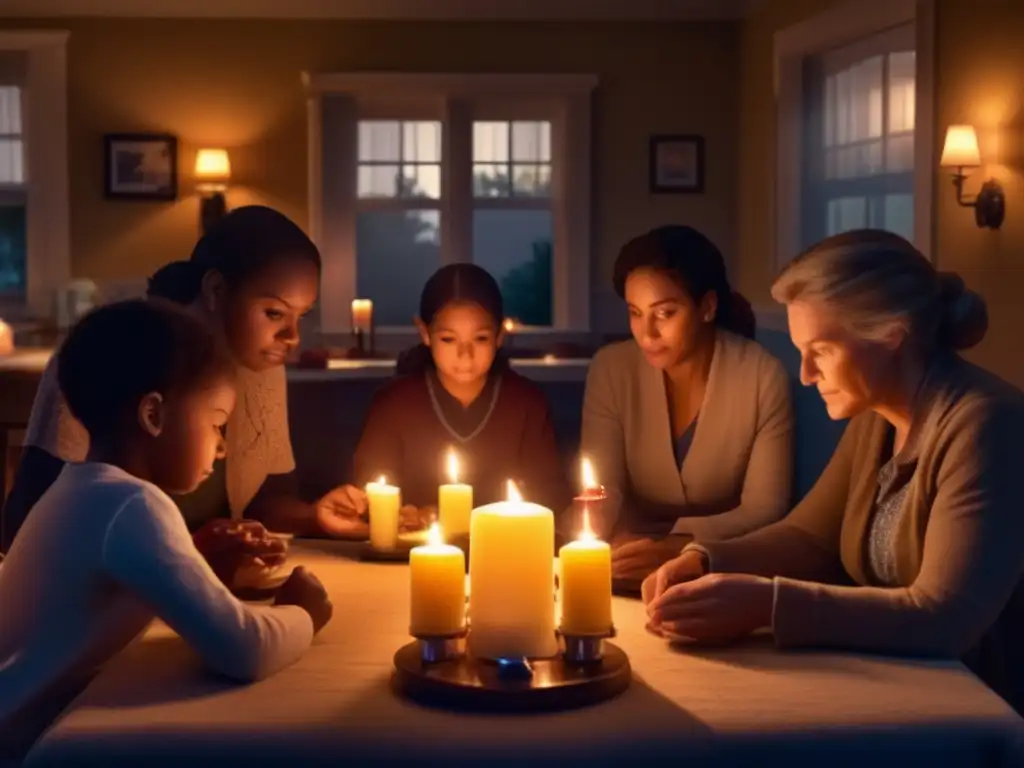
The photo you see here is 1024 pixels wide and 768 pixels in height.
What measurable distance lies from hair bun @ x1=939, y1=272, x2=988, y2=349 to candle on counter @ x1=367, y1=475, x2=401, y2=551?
33.9 inches

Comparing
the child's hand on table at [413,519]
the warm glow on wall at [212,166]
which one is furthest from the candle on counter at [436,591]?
the warm glow on wall at [212,166]

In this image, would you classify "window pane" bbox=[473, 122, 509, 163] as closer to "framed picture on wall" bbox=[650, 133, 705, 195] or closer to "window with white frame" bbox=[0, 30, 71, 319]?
"framed picture on wall" bbox=[650, 133, 705, 195]

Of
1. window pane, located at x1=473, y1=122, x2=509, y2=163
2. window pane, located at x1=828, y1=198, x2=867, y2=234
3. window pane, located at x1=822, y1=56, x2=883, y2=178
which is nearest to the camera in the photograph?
window pane, located at x1=822, y1=56, x2=883, y2=178

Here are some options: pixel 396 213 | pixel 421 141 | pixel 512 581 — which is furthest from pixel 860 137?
pixel 512 581

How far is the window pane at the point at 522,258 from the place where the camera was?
7758 millimetres

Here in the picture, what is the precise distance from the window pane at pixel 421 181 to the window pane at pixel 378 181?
0.05 meters

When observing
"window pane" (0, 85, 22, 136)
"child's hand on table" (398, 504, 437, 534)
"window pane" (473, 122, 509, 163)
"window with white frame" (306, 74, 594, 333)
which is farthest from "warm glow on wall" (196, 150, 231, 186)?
"child's hand on table" (398, 504, 437, 534)

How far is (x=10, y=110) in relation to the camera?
7535mm

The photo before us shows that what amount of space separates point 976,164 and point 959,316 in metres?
3.16

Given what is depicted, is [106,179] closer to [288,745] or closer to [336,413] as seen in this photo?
[336,413]

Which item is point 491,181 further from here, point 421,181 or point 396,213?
point 396,213

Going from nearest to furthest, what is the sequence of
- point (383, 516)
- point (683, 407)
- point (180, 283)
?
1. point (383, 516)
2. point (180, 283)
3. point (683, 407)

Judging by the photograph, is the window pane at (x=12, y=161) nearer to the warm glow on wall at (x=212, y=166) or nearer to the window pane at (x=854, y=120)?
the warm glow on wall at (x=212, y=166)

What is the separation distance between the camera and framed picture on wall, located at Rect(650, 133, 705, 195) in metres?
7.58
